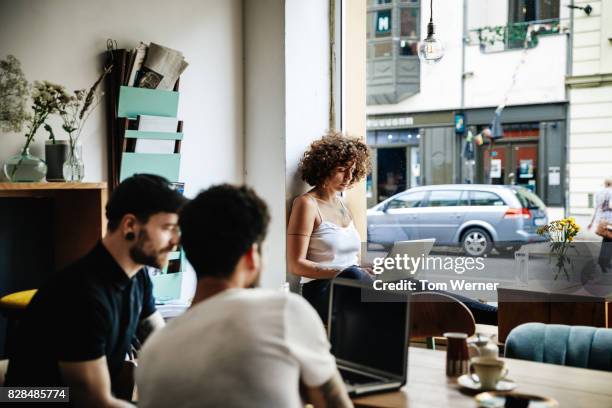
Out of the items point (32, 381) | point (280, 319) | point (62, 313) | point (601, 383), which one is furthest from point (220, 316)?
point (601, 383)

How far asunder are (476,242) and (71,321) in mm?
3980

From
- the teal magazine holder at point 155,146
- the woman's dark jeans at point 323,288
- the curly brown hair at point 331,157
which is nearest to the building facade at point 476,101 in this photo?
the curly brown hair at point 331,157

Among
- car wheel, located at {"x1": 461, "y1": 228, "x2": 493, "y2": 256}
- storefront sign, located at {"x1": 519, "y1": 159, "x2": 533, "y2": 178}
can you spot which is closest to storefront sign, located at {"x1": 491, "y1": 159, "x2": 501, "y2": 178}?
storefront sign, located at {"x1": 519, "y1": 159, "x2": 533, "y2": 178}

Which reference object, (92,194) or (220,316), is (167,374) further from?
(92,194)

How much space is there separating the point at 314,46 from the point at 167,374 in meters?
2.85

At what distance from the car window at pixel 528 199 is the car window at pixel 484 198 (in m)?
0.19

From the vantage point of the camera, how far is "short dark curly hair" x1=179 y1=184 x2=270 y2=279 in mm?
1406

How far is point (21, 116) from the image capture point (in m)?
2.57

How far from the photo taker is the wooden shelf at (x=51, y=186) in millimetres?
2357

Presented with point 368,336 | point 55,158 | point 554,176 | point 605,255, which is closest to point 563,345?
point 368,336

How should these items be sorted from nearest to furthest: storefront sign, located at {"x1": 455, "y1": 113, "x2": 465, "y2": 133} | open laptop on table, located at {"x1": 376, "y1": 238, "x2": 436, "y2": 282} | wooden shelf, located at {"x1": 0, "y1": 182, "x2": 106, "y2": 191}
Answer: wooden shelf, located at {"x1": 0, "y1": 182, "x2": 106, "y2": 191}, open laptop on table, located at {"x1": 376, "y1": 238, "x2": 436, "y2": 282}, storefront sign, located at {"x1": 455, "y1": 113, "x2": 465, "y2": 133}

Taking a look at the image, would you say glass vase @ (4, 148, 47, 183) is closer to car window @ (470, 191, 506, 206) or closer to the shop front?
the shop front

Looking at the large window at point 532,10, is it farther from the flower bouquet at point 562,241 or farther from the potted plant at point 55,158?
the potted plant at point 55,158

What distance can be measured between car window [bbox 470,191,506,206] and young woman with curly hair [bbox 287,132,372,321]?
8.11 ft
